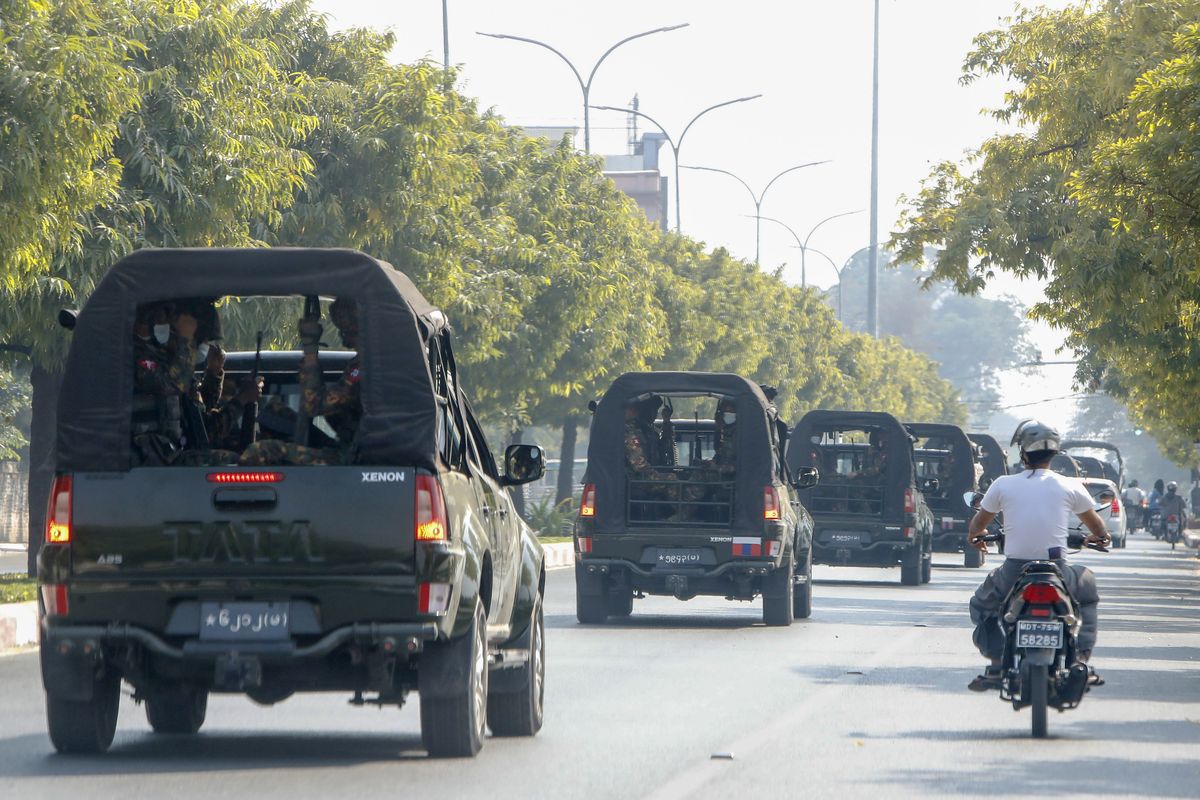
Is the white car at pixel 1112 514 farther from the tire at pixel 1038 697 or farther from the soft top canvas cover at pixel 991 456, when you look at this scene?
the tire at pixel 1038 697

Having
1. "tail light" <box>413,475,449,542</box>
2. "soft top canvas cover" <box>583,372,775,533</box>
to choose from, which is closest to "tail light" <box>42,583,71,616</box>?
"tail light" <box>413,475,449,542</box>

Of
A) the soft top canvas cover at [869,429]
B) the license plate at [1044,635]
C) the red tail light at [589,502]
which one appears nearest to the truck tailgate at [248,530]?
the license plate at [1044,635]

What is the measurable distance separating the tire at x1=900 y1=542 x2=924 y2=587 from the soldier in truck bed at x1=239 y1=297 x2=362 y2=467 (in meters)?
20.3

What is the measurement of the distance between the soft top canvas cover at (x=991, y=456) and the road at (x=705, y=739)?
26.8 m

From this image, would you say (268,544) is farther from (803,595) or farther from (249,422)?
(803,595)

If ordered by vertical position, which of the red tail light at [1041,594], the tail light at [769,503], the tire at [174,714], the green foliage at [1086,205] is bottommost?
the tire at [174,714]

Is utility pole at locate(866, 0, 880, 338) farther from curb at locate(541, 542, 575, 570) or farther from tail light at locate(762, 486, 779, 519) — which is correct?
tail light at locate(762, 486, 779, 519)

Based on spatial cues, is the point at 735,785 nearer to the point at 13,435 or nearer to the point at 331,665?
the point at 331,665

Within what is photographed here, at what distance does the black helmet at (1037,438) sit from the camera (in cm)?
1118

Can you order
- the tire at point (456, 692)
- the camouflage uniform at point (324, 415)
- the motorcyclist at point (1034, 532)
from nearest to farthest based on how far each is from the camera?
1. the tire at point (456, 692)
2. the camouflage uniform at point (324, 415)
3. the motorcyclist at point (1034, 532)

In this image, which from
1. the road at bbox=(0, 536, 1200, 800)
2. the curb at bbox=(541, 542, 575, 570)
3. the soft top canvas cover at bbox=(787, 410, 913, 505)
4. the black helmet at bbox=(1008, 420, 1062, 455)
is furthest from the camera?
the curb at bbox=(541, 542, 575, 570)

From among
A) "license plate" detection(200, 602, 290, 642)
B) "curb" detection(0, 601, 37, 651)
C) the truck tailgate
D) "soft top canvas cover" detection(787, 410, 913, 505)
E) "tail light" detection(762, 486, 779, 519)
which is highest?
"soft top canvas cover" detection(787, 410, 913, 505)

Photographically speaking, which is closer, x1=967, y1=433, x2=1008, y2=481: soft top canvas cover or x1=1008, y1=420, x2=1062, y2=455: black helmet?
x1=1008, y1=420, x2=1062, y2=455: black helmet

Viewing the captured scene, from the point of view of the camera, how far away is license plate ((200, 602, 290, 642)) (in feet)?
29.6
